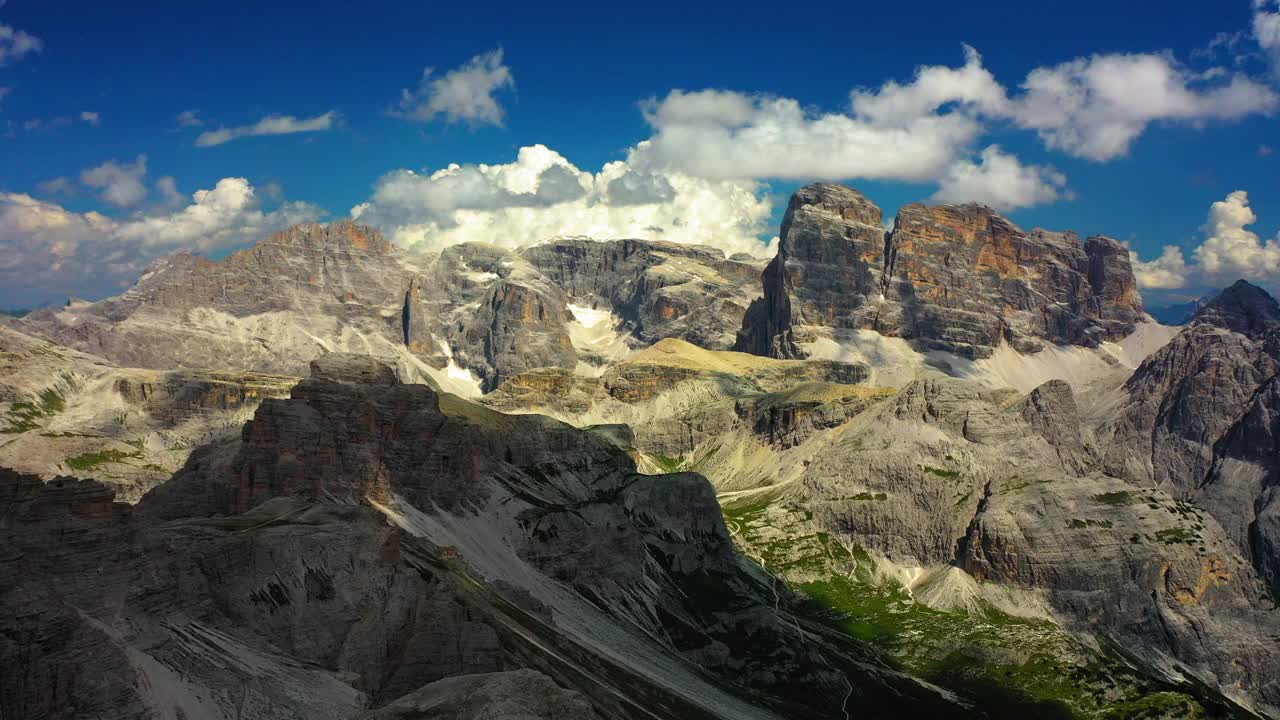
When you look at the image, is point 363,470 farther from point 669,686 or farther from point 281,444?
point 669,686

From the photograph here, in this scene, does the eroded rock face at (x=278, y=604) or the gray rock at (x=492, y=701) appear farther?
the gray rock at (x=492, y=701)

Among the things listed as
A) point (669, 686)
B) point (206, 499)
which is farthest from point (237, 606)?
point (669, 686)

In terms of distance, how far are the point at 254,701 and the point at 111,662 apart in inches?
467

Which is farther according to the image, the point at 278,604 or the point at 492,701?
the point at 278,604

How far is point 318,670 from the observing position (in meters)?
95.5

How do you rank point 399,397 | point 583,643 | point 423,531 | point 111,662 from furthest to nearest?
point 399,397
point 423,531
point 583,643
point 111,662

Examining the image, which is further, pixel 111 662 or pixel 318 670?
pixel 318 670

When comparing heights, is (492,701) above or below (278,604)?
below

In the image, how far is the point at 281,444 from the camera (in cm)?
15350

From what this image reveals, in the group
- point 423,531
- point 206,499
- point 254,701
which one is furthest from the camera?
point 423,531

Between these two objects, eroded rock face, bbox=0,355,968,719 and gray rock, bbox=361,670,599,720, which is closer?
eroded rock face, bbox=0,355,968,719

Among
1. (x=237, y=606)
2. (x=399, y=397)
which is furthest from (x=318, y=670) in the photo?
(x=399, y=397)

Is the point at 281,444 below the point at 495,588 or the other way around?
the other way around

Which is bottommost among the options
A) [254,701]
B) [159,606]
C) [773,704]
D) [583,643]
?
[773,704]
